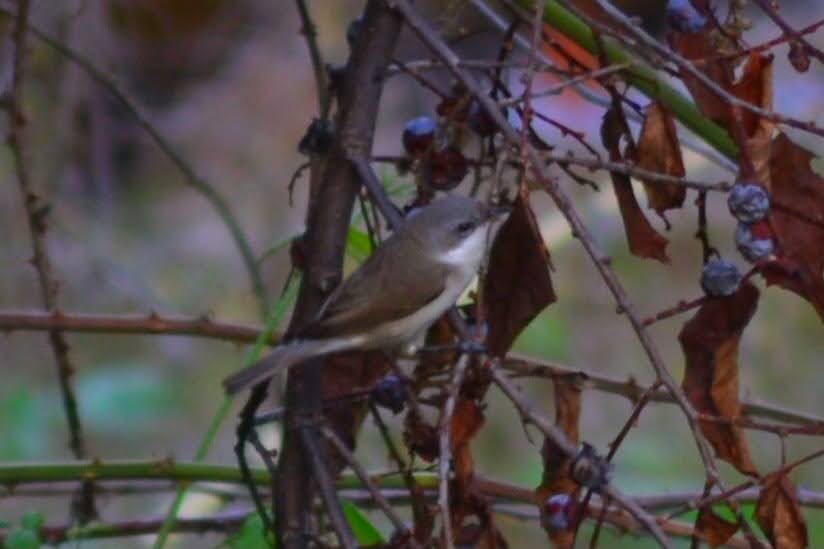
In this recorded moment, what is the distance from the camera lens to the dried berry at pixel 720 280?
4.99 feet

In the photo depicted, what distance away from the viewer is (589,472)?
140cm

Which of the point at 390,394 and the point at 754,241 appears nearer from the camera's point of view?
the point at 754,241

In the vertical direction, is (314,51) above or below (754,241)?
above

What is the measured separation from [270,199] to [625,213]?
191 inches

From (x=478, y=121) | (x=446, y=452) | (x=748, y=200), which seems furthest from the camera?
(x=478, y=121)

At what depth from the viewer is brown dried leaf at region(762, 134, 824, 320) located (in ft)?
4.86

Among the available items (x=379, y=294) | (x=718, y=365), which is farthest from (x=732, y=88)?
(x=379, y=294)

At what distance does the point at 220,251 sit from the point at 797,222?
17.0ft

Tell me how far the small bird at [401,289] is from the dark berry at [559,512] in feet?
0.97

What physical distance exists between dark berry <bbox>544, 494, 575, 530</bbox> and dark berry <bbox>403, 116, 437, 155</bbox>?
470 millimetres

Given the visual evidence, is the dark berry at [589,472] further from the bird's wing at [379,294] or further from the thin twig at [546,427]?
the bird's wing at [379,294]

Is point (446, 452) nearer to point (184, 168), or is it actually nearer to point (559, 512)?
point (559, 512)

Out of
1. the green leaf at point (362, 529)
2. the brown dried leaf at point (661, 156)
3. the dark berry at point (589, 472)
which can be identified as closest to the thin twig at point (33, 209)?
the green leaf at point (362, 529)

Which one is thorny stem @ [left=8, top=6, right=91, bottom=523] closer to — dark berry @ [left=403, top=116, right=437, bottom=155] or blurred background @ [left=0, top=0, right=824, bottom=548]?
dark berry @ [left=403, top=116, right=437, bottom=155]
